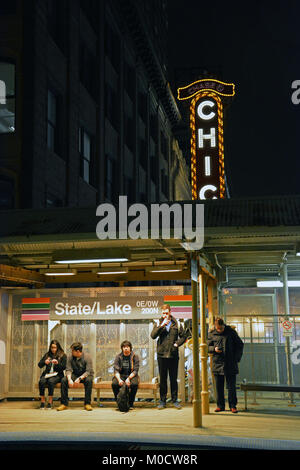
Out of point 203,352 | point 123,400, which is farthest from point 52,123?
point 203,352

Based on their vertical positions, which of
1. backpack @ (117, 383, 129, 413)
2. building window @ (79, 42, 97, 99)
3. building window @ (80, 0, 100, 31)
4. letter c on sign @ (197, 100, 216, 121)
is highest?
building window @ (80, 0, 100, 31)

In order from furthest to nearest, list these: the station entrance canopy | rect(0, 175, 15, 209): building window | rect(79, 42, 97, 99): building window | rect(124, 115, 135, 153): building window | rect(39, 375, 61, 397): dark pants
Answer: rect(124, 115, 135, 153): building window → rect(79, 42, 97, 99): building window → rect(0, 175, 15, 209): building window → rect(39, 375, 61, 397): dark pants → the station entrance canopy

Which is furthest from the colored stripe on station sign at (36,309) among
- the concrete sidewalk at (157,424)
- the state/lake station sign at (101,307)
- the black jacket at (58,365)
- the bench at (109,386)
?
the concrete sidewalk at (157,424)

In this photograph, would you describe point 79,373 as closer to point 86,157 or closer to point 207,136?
point 86,157

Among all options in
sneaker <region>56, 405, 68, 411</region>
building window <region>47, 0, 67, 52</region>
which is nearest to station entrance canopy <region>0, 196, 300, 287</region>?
sneaker <region>56, 405, 68, 411</region>

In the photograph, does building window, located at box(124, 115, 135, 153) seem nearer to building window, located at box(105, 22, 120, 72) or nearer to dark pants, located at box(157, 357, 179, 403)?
building window, located at box(105, 22, 120, 72)

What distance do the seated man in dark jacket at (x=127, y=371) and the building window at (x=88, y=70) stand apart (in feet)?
49.7

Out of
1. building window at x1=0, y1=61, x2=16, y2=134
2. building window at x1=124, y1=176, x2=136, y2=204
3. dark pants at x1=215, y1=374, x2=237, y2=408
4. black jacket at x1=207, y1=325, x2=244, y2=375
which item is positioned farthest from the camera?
building window at x1=124, y1=176, x2=136, y2=204

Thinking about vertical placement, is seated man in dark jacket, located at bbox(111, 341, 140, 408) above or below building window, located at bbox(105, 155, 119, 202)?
below

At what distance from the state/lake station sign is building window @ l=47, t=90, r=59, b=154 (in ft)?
26.0

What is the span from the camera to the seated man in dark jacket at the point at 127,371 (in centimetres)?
1236

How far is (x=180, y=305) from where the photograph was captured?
13539mm

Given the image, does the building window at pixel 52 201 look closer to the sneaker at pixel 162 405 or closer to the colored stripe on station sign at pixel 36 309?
the colored stripe on station sign at pixel 36 309

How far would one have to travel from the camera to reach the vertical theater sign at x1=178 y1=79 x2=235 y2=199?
23109mm
